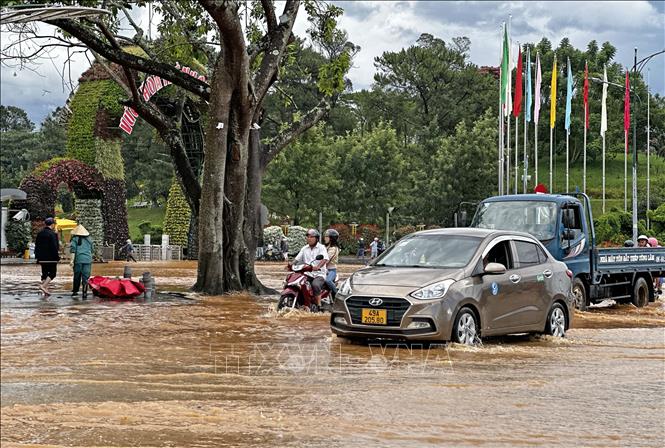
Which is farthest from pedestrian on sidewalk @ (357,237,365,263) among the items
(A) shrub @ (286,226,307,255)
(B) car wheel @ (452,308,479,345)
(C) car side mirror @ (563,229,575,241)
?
(B) car wheel @ (452,308,479,345)

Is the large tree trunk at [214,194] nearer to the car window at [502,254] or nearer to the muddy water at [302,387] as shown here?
the muddy water at [302,387]

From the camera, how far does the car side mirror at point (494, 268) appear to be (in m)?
13.7

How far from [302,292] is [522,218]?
17.9ft

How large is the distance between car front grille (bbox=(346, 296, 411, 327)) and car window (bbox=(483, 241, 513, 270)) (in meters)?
1.93

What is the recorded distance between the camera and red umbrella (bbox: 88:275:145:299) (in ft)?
71.9

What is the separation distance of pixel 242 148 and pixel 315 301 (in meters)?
7.55

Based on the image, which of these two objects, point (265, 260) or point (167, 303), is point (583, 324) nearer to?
point (167, 303)

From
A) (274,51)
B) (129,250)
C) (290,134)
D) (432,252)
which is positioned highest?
(274,51)

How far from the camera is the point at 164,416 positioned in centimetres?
812

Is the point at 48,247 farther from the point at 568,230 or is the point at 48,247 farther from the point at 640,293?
the point at 640,293

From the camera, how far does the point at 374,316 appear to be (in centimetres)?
1311

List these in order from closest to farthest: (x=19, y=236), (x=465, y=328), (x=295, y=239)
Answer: (x=465, y=328) < (x=19, y=236) < (x=295, y=239)

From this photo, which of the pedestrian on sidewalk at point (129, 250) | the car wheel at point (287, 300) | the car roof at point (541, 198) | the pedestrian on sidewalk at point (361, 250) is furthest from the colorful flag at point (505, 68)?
the car wheel at point (287, 300)

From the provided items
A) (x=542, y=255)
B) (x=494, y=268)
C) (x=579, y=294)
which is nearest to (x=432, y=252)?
(x=494, y=268)
